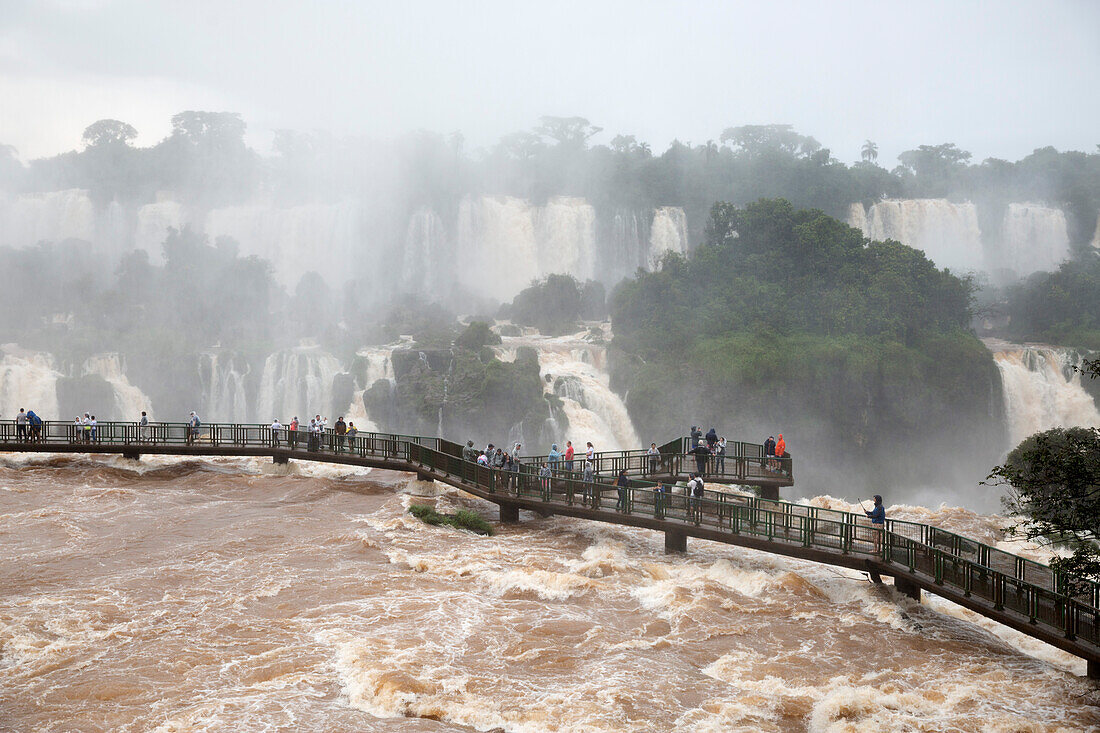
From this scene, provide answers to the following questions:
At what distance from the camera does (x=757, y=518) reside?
58.3 ft

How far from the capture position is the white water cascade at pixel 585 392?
4294 cm

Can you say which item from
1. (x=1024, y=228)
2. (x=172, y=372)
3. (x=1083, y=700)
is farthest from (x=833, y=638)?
(x=1024, y=228)

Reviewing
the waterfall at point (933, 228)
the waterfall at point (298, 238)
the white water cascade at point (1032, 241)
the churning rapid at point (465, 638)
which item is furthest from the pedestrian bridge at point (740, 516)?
the white water cascade at point (1032, 241)

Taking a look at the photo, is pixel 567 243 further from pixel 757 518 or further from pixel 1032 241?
pixel 757 518

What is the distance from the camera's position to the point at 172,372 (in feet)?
156

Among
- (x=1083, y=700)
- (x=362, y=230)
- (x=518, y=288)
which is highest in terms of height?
(x=362, y=230)

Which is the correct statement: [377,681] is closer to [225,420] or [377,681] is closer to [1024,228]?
[225,420]

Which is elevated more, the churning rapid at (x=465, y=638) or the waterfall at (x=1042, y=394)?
Answer: the waterfall at (x=1042, y=394)

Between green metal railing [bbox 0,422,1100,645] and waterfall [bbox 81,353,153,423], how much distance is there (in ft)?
54.4

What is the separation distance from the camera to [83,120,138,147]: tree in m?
85.1

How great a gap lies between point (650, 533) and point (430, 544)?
590cm

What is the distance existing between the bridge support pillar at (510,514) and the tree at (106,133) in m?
79.7

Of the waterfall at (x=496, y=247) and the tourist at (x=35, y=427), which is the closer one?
the tourist at (x=35, y=427)

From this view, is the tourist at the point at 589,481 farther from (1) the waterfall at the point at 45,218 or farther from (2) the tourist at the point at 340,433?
(1) the waterfall at the point at 45,218
